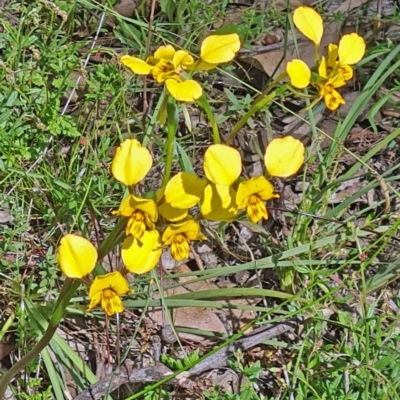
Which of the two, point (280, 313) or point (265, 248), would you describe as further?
point (265, 248)

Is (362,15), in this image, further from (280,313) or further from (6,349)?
(6,349)

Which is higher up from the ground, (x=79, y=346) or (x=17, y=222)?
(x=17, y=222)

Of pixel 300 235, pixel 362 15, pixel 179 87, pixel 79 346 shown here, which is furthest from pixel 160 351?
pixel 362 15

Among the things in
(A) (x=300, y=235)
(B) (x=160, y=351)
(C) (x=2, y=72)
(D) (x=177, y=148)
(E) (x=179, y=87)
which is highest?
(E) (x=179, y=87)

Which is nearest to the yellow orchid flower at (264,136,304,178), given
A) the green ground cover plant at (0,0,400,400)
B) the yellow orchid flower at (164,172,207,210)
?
the yellow orchid flower at (164,172,207,210)

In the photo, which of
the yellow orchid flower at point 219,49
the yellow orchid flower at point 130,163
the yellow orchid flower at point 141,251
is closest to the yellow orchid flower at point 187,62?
the yellow orchid flower at point 219,49

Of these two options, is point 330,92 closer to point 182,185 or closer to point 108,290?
point 182,185
